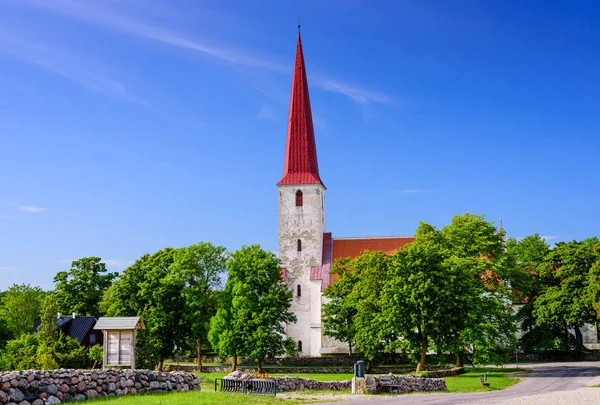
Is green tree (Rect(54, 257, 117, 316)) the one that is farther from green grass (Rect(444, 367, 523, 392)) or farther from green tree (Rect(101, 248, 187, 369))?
green grass (Rect(444, 367, 523, 392))

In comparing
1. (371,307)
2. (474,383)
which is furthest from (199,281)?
(474,383)

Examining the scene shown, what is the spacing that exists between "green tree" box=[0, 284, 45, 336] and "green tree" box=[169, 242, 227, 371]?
28.1 meters

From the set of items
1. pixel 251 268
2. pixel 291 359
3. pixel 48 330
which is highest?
pixel 251 268

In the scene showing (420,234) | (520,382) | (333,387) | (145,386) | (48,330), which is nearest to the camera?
(145,386)

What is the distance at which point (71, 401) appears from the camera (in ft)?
56.5

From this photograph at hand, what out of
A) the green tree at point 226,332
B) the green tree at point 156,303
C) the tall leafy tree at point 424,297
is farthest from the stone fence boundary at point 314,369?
the tall leafy tree at point 424,297

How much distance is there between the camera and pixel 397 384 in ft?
87.9

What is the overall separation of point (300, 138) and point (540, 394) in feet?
→ 122

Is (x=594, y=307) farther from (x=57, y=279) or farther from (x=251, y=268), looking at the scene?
(x=57, y=279)

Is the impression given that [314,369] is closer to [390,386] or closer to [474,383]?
[474,383]

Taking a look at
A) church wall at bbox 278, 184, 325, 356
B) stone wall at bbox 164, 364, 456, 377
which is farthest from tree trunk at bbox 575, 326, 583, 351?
church wall at bbox 278, 184, 325, 356

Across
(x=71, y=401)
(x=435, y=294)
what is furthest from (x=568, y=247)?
(x=71, y=401)

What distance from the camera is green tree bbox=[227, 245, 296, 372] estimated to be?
4475cm

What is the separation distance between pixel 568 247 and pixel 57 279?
167ft
